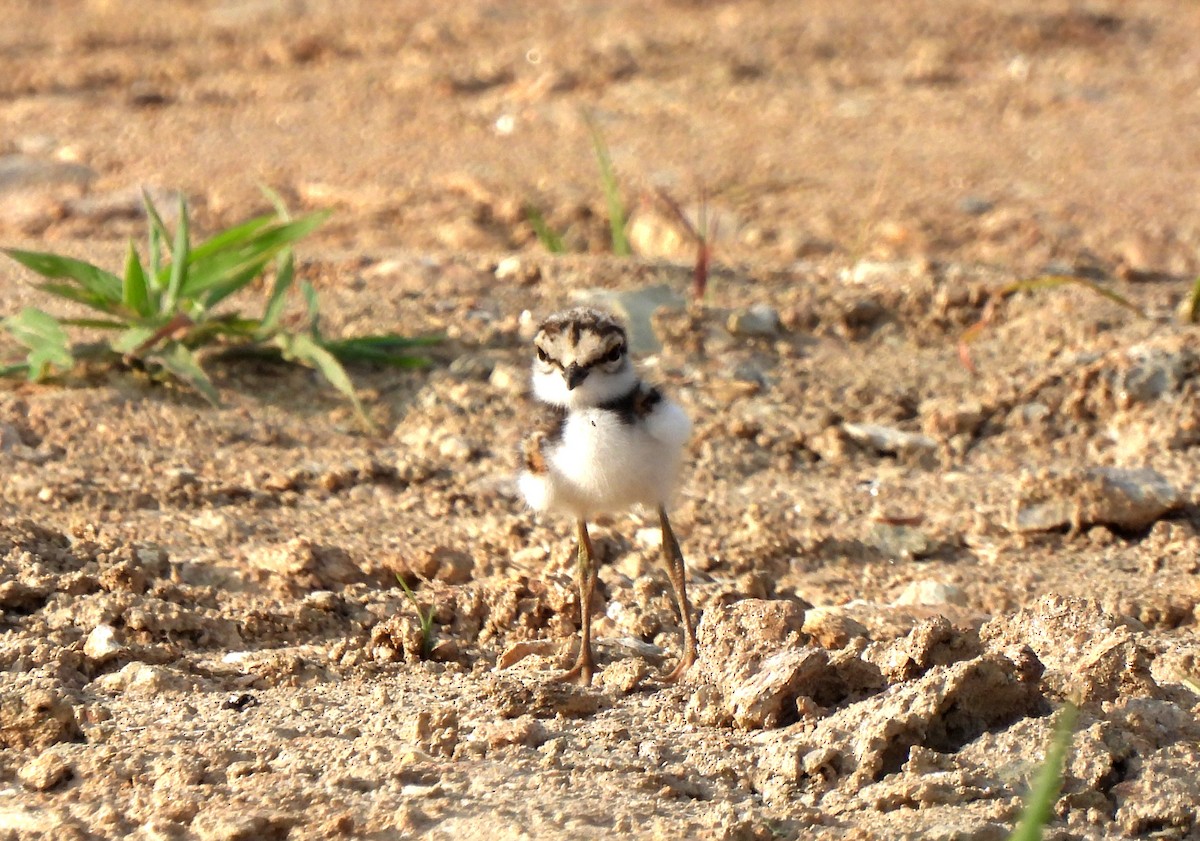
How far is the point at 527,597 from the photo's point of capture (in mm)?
3895

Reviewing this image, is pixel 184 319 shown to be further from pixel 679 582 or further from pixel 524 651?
pixel 679 582

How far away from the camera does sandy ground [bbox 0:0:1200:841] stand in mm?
2914

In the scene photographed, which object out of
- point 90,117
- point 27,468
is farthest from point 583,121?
point 27,468

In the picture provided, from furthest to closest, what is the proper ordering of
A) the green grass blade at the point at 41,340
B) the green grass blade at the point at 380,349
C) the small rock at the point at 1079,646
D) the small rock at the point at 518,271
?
1. the small rock at the point at 518,271
2. the green grass blade at the point at 380,349
3. the green grass blade at the point at 41,340
4. the small rock at the point at 1079,646

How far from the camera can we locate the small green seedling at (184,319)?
4.75 m

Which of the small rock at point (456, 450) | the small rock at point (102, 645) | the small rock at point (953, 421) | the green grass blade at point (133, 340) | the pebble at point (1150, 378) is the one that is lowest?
the small rock at point (102, 645)

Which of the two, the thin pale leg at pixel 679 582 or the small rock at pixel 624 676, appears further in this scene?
the thin pale leg at pixel 679 582

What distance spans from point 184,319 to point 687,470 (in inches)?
61.8

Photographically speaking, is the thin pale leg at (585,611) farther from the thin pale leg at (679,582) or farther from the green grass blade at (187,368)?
the green grass blade at (187,368)

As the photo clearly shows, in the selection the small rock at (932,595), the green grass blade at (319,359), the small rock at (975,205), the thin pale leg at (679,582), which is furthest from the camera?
the small rock at (975,205)

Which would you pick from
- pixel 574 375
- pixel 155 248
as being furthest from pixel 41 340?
pixel 574 375

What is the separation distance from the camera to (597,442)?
3.62 meters

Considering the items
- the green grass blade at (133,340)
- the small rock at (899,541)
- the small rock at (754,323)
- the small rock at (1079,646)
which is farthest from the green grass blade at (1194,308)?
the green grass blade at (133,340)

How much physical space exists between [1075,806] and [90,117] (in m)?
6.60
